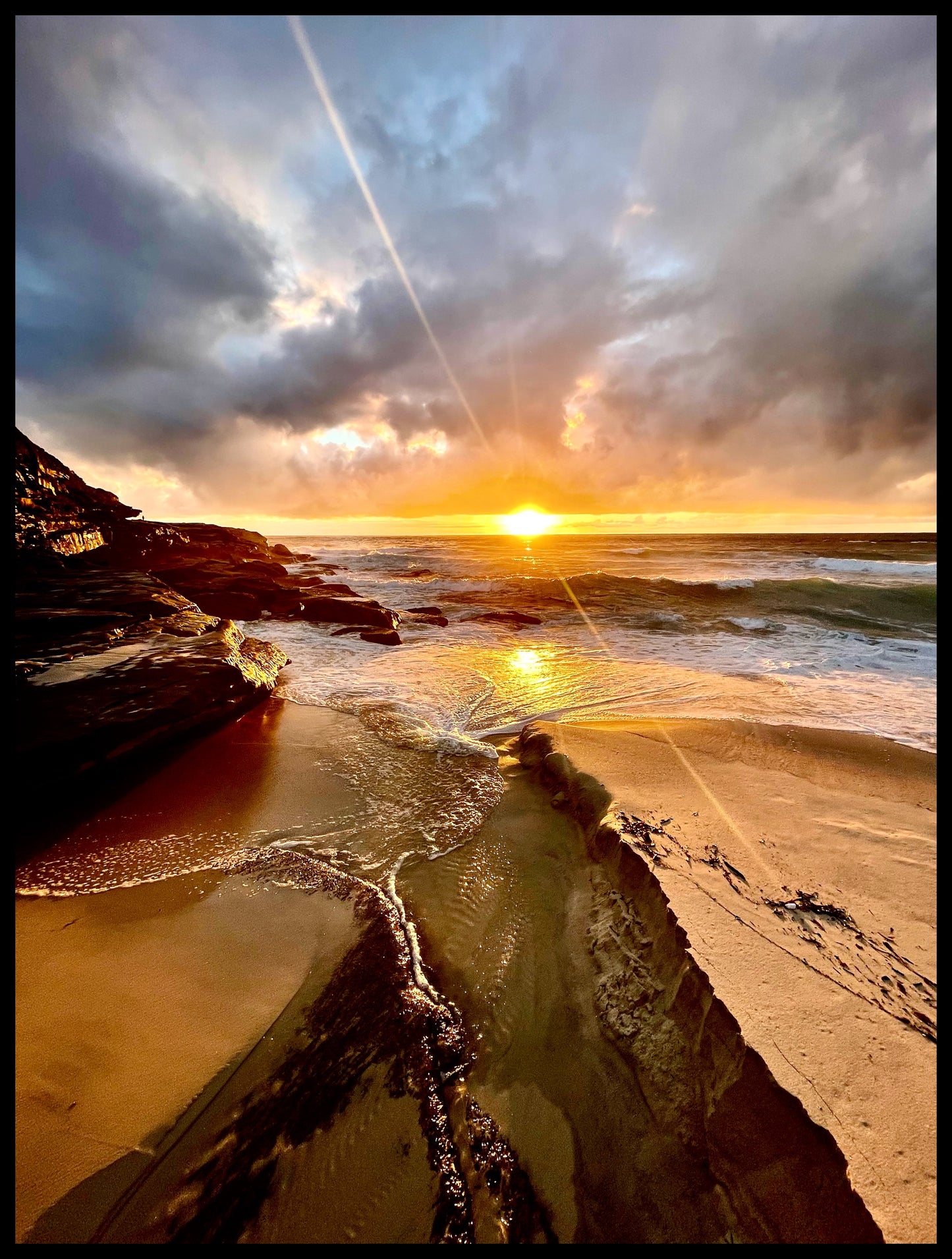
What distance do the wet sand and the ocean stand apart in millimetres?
2528

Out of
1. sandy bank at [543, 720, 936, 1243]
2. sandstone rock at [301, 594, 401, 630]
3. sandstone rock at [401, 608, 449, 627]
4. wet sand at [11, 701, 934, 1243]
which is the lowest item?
wet sand at [11, 701, 934, 1243]

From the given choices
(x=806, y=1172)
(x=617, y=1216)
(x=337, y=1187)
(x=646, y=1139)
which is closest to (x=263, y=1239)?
(x=337, y=1187)

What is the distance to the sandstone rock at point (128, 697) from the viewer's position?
3.90 meters

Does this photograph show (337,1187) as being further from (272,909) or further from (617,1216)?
(272,909)

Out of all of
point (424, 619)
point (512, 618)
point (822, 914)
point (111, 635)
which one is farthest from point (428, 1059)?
point (512, 618)

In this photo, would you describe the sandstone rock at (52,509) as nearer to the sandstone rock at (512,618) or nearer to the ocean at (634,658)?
the ocean at (634,658)

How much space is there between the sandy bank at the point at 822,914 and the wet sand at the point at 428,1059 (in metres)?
0.02

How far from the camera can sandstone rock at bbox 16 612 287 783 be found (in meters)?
3.90

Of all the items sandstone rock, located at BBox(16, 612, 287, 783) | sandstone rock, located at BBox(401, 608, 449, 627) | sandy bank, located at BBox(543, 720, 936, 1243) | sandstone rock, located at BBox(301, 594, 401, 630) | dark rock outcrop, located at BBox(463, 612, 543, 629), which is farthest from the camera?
dark rock outcrop, located at BBox(463, 612, 543, 629)

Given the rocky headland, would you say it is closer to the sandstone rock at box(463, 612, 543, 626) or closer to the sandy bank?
the sandstone rock at box(463, 612, 543, 626)

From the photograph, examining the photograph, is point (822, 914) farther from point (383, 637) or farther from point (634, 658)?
point (383, 637)

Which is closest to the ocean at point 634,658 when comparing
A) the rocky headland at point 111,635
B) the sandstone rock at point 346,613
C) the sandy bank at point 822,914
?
the sandstone rock at point 346,613

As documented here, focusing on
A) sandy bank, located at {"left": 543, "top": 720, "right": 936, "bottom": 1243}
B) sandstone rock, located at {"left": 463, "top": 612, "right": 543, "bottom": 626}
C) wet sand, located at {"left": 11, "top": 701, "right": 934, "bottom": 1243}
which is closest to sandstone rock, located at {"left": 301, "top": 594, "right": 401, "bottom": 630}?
sandstone rock, located at {"left": 463, "top": 612, "right": 543, "bottom": 626}

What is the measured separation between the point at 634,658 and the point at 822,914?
721cm
